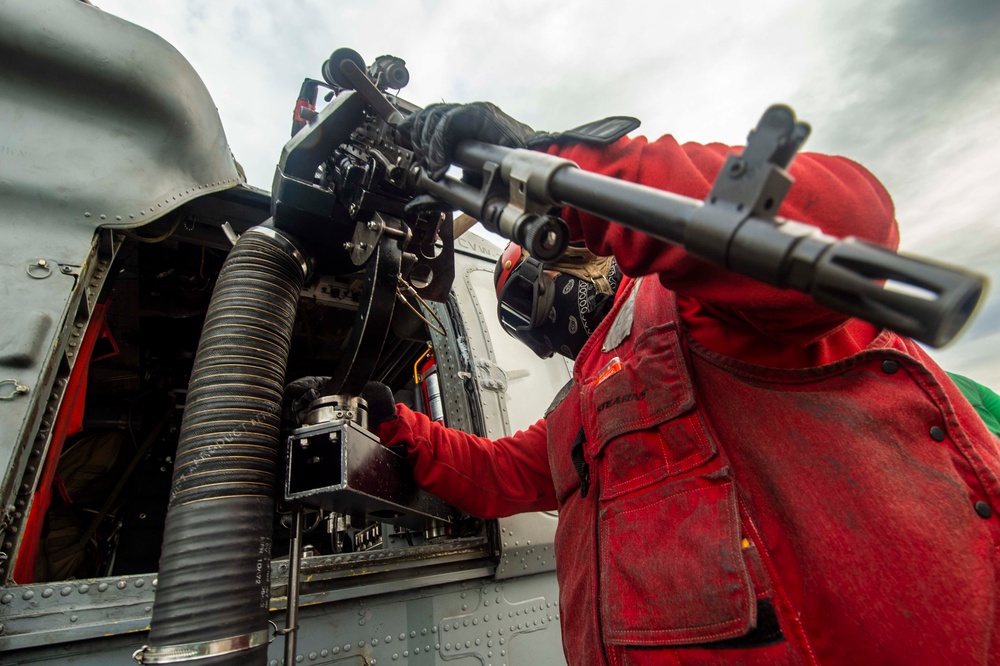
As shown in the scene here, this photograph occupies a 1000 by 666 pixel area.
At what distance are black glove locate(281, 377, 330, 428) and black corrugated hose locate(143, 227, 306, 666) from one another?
23 cm

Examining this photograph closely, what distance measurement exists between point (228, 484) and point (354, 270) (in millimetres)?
1176

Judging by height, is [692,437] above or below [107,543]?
below

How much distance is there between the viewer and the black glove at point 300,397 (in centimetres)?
198

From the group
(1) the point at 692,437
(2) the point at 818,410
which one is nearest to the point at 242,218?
(1) the point at 692,437

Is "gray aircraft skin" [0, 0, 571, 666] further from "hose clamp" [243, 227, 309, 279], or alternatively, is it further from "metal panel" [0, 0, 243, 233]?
"hose clamp" [243, 227, 309, 279]

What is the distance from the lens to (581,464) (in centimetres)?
172

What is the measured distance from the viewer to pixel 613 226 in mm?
1183

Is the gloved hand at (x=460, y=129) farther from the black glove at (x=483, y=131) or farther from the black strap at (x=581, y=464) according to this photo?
the black strap at (x=581, y=464)

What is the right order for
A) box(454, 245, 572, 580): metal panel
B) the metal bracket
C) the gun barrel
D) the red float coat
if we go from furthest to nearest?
box(454, 245, 572, 580): metal panel, the red float coat, the metal bracket, the gun barrel

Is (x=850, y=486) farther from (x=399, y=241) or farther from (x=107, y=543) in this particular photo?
(x=107, y=543)

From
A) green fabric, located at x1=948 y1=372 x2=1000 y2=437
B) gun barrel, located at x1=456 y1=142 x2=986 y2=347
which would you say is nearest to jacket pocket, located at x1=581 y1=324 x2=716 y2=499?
gun barrel, located at x1=456 y1=142 x2=986 y2=347

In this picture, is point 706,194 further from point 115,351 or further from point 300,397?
point 115,351

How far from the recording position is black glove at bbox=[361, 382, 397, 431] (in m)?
2.25

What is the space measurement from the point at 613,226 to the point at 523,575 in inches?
87.3
